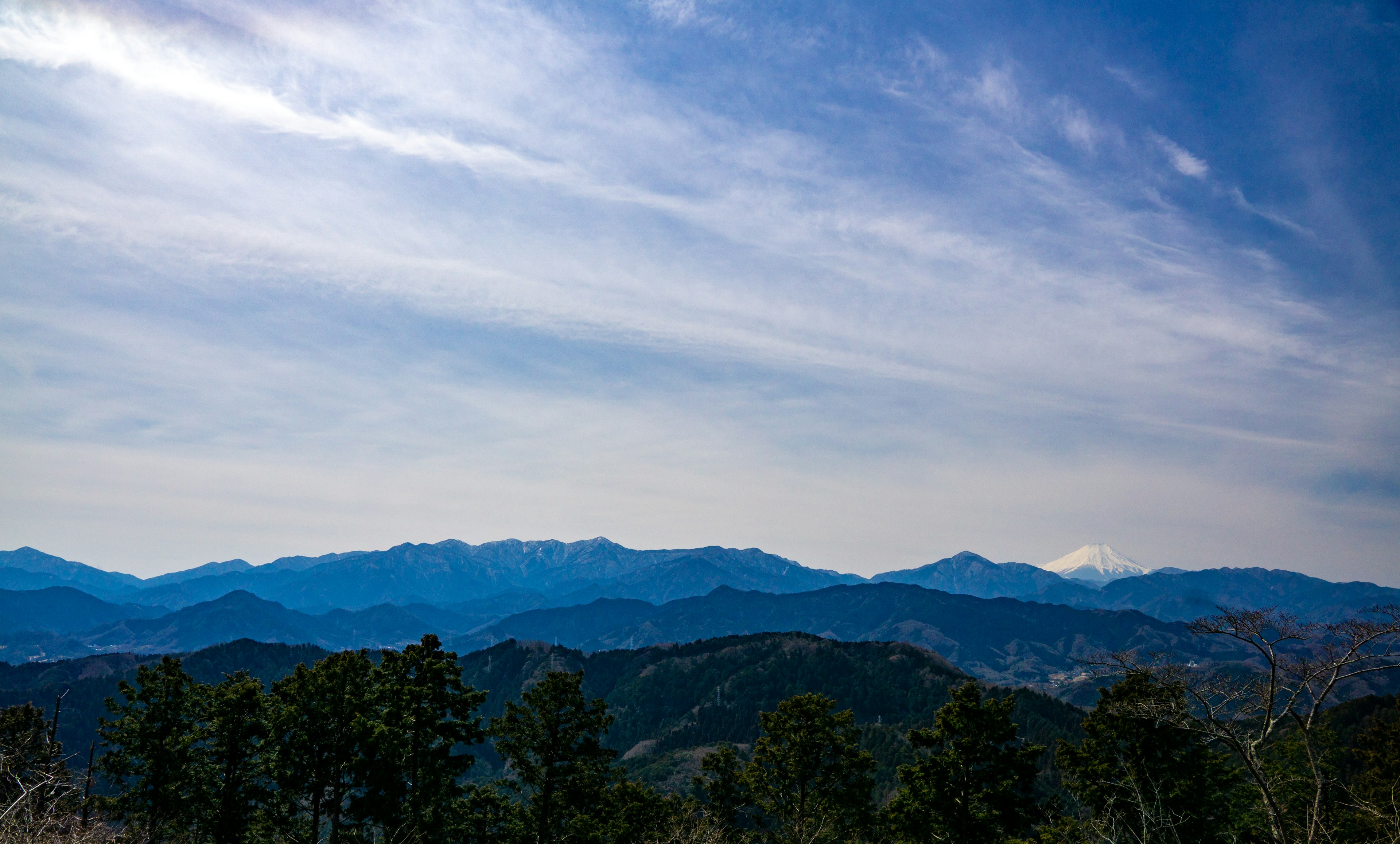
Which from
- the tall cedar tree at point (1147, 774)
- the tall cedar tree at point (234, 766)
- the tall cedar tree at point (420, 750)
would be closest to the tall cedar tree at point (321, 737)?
the tall cedar tree at point (420, 750)

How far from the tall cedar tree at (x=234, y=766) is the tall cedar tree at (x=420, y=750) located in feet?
28.8

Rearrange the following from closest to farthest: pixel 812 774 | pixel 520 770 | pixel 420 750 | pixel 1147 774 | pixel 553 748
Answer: pixel 420 750 < pixel 1147 774 < pixel 553 748 < pixel 520 770 < pixel 812 774

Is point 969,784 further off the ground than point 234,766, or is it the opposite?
point 234,766

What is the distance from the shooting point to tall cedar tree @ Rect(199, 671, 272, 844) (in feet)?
139

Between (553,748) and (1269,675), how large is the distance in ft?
112

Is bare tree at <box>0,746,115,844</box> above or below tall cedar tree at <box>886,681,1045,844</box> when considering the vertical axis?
above

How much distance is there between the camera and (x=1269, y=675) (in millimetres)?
25000

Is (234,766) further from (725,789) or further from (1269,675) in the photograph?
(1269,675)

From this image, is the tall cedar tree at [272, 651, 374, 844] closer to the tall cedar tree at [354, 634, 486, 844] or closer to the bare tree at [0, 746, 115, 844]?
the tall cedar tree at [354, 634, 486, 844]

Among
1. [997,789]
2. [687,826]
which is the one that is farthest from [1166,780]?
[687,826]

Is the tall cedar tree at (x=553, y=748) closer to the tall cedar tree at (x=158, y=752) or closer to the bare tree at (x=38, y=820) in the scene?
the tall cedar tree at (x=158, y=752)

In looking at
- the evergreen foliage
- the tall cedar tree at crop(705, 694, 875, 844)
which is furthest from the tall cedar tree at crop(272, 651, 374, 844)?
the tall cedar tree at crop(705, 694, 875, 844)

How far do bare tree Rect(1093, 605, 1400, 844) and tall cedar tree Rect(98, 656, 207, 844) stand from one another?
47754 mm

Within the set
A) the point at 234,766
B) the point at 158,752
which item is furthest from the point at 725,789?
the point at 158,752
